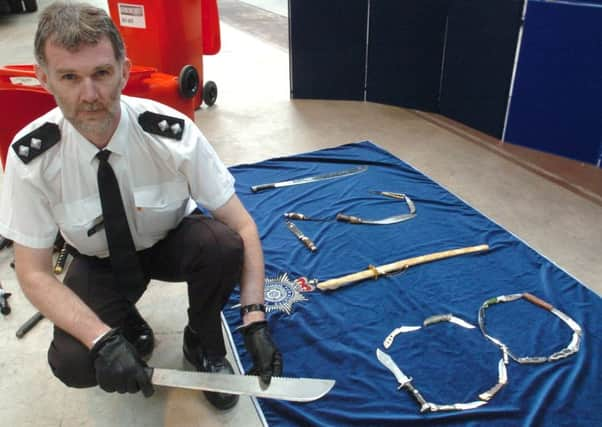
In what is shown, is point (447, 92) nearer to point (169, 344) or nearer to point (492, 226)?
point (492, 226)

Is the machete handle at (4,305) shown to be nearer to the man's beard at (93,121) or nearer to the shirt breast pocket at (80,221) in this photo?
the shirt breast pocket at (80,221)

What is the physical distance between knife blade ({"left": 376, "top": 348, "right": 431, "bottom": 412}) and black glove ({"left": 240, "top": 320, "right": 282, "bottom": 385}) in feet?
1.64

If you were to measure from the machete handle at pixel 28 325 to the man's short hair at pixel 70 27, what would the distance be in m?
1.12

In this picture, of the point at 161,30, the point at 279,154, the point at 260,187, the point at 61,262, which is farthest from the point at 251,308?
the point at 161,30

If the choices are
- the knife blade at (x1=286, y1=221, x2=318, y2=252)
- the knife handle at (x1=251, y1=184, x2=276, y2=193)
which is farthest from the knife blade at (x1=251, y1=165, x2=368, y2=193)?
the knife blade at (x1=286, y1=221, x2=318, y2=252)

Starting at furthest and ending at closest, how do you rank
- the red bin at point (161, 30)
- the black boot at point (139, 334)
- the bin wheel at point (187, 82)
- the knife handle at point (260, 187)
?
the red bin at point (161, 30) → the knife handle at point (260, 187) → the bin wheel at point (187, 82) → the black boot at point (139, 334)

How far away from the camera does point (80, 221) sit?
1473mm

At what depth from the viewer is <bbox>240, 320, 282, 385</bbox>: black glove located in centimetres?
141

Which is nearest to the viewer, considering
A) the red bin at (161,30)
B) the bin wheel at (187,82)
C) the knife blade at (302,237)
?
the knife blade at (302,237)

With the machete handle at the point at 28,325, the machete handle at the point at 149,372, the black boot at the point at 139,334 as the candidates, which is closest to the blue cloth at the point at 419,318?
the black boot at the point at 139,334

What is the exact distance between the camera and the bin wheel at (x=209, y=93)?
4120 mm

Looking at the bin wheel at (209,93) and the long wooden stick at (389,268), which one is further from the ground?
the bin wheel at (209,93)

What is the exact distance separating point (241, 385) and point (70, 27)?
1016 mm

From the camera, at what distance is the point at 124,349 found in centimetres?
130
